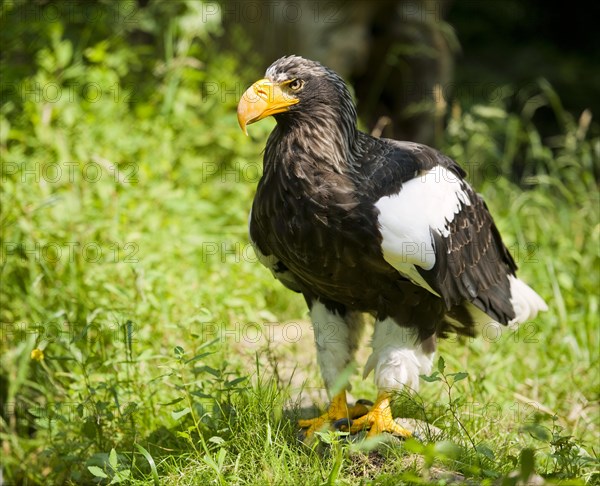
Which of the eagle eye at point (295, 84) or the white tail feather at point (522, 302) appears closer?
the eagle eye at point (295, 84)

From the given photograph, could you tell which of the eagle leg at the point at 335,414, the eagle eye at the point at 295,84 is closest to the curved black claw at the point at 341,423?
the eagle leg at the point at 335,414

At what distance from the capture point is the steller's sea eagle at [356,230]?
3.05 m

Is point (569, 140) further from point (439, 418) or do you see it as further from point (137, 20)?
point (137, 20)

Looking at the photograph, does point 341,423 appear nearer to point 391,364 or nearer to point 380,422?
point 380,422

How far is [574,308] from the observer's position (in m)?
5.19

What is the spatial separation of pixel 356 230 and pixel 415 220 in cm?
24

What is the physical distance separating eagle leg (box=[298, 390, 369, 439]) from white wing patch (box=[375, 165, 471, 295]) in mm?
703

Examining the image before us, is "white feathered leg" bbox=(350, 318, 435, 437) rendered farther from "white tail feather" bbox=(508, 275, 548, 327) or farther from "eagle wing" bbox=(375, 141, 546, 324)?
"white tail feather" bbox=(508, 275, 548, 327)

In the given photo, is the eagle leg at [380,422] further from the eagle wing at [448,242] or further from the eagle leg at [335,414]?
the eagle wing at [448,242]

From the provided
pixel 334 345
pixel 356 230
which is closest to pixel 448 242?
pixel 356 230

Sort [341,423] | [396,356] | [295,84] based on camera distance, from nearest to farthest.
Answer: [295,84], [396,356], [341,423]

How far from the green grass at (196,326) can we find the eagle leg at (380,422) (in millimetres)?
126

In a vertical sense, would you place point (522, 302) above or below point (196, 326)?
above

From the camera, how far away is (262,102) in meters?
3.07
